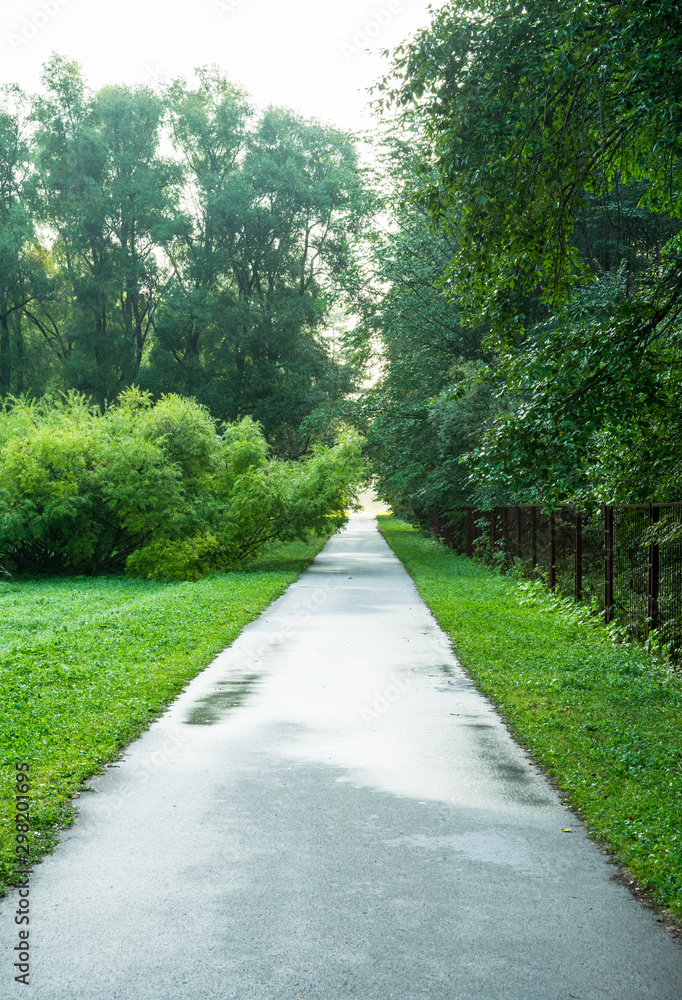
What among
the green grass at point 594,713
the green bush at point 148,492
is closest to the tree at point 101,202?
the green bush at point 148,492

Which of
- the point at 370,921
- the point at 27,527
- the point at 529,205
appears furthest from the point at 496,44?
the point at 27,527

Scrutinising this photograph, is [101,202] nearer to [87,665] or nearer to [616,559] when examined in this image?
[616,559]

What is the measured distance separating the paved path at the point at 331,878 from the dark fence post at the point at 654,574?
3.87m

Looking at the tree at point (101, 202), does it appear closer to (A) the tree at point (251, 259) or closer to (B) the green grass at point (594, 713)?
(A) the tree at point (251, 259)

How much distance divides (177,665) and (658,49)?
8030 millimetres

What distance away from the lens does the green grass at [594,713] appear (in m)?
5.19

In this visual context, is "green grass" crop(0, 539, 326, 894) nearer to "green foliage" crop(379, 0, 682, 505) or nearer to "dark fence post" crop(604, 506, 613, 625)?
"green foliage" crop(379, 0, 682, 505)

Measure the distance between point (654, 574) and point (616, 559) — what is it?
7.03 ft

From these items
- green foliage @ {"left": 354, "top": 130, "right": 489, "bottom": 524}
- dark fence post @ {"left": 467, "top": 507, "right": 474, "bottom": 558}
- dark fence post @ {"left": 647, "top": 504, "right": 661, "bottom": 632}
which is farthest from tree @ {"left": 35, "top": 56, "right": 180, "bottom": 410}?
dark fence post @ {"left": 647, "top": 504, "right": 661, "bottom": 632}

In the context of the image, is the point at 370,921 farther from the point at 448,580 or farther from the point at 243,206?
the point at 243,206

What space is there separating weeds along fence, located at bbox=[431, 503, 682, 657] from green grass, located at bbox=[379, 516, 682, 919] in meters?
0.45

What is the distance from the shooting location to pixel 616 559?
13055 millimetres

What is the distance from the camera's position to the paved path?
3633 mm

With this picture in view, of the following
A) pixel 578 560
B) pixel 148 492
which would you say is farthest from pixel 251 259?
pixel 578 560
